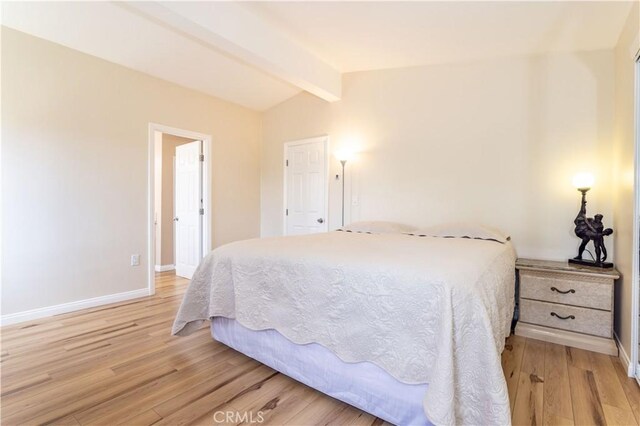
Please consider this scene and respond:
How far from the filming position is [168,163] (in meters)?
5.14

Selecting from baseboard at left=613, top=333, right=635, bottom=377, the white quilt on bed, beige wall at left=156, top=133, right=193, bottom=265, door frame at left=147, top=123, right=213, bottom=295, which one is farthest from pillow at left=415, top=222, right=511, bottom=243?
beige wall at left=156, top=133, right=193, bottom=265

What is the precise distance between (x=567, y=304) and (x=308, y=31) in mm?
3237

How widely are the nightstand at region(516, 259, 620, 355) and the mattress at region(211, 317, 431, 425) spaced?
1.70 m

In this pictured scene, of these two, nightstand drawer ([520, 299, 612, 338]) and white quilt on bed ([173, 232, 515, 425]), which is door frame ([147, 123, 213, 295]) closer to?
white quilt on bed ([173, 232, 515, 425])

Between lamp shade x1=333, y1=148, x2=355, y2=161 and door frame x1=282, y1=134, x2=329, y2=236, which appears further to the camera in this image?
door frame x1=282, y1=134, x2=329, y2=236

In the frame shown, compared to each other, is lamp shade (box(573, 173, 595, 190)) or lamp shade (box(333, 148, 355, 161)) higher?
lamp shade (box(333, 148, 355, 161))

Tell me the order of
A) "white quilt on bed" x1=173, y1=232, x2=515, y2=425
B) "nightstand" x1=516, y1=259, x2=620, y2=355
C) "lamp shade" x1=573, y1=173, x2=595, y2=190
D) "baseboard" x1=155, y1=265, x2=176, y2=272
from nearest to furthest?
"white quilt on bed" x1=173, y1=232, x2=515, y2=425
"nightstand" x1=516, y1=259, x2=620, y2=355
"lamp shade" x1=573, y1=173, x2=595, y2=190
"baseboard" x1=155, y1=265, x2=176, y2=272

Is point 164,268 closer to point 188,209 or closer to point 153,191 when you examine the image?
point 188,209

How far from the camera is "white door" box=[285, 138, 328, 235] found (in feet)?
14.2

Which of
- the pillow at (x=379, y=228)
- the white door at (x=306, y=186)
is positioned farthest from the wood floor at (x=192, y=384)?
the white door at (x=306, y=186)

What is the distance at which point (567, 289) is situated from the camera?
2430mm

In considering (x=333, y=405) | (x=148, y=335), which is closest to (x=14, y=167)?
(x=148, y=335)

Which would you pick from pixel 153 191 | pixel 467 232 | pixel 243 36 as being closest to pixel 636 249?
pixel 467 232

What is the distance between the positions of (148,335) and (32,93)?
7.77 feet
